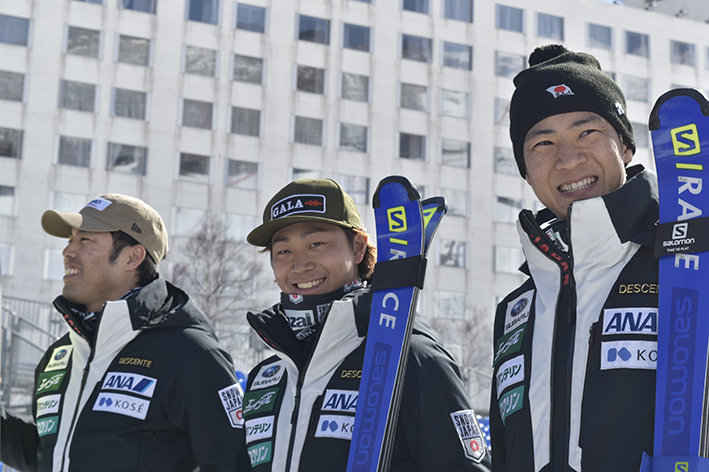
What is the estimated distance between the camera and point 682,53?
149 feet

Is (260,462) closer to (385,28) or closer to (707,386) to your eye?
(707,386)

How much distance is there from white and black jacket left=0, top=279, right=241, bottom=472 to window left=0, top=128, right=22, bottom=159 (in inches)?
1248

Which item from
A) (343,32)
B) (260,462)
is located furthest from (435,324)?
(260,462)

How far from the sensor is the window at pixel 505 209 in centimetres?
4035

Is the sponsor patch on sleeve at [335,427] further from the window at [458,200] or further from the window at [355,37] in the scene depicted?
the window at [355,37]

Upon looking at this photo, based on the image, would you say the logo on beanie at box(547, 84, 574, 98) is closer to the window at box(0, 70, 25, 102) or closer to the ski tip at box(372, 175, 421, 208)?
the ski tip at box(372, 175, 421, 208)

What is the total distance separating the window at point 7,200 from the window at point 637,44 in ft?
101

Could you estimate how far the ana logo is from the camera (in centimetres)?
229

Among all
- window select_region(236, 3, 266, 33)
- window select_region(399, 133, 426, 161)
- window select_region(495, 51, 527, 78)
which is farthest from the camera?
window select_region(495, 51, 527, 78)

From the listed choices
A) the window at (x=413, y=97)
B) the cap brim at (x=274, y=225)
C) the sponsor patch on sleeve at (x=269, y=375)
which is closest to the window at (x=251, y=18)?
the window at (x=413, y=97)

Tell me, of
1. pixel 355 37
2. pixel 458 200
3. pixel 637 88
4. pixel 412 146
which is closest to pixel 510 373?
pixel 412 146

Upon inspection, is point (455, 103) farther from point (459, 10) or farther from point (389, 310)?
point (389, 310)

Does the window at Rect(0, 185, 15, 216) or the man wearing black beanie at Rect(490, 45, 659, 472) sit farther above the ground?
the window at Rect(0, 185, 15, 216)

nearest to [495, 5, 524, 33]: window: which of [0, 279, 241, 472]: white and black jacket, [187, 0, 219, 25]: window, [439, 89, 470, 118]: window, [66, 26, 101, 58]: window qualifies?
[439, 89, 470, 118]: window
